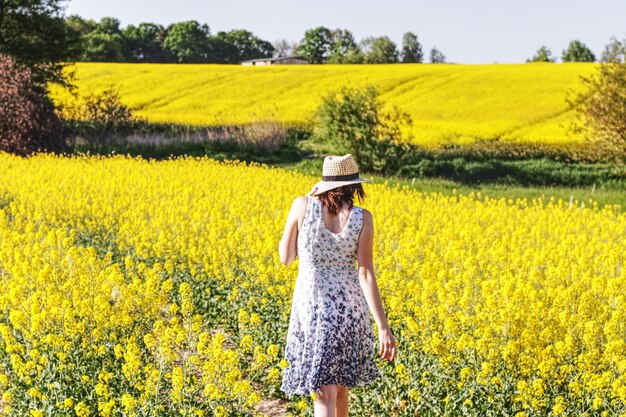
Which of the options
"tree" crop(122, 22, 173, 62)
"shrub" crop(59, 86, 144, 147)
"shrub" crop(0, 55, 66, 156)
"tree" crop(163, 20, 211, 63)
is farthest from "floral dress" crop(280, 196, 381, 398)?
"tree" crop(163, 20, 211, 63)

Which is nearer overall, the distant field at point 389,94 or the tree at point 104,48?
the distant field at point 389,94

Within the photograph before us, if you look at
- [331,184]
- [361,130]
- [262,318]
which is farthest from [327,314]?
[361,130]

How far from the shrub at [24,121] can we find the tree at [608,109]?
16.0m

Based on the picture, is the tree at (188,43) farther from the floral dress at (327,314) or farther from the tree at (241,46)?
the floral dress at (327,314)

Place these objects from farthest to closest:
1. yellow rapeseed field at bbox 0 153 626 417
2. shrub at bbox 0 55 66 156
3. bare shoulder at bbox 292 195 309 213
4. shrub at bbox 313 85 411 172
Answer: shrub at bbox 0 55 66 156 → shrub at bbox 313 85 411 172 → yellow rapeseed field at bbox 0 153 626 417 → bare shoulder at bbox 292 195 309 213

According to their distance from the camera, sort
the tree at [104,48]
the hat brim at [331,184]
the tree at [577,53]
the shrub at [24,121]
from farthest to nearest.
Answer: the tree at [577,53] → the tree at [104,48] → the shrub at [24,121] → the hat brim at [331,184]

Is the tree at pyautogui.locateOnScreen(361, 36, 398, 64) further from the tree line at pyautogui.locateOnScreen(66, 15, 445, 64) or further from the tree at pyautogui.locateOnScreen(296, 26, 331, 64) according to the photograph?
the tree at pyautogui.locateOnScreen(296, 26, 331, 64)

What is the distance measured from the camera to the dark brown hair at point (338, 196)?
4.45 meters

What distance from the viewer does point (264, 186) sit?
618 inches

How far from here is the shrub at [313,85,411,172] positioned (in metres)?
24.9

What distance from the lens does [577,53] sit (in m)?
98.8

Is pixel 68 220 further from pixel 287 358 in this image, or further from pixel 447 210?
pixel 287 358

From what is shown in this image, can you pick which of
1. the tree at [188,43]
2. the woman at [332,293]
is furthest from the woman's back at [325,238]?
the tree at [188,43]

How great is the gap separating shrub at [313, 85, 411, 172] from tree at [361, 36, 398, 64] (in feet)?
202
